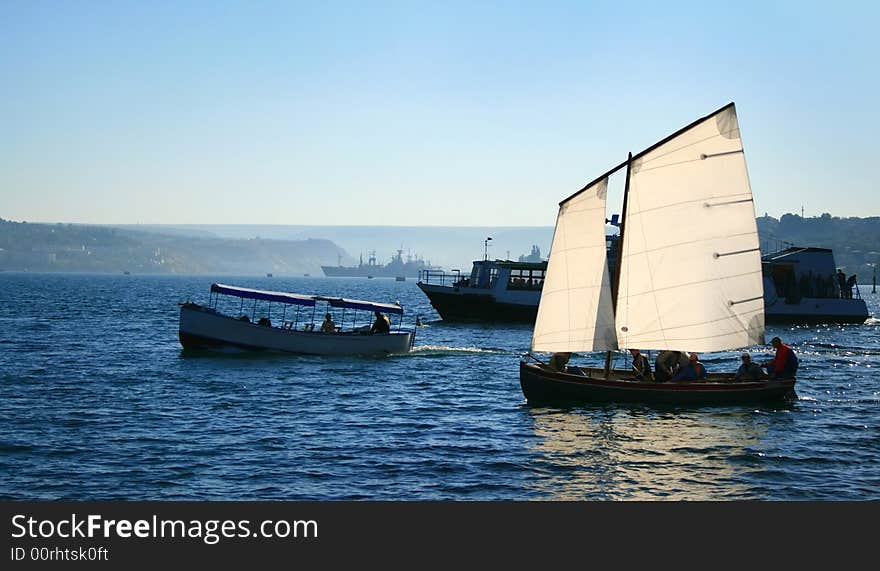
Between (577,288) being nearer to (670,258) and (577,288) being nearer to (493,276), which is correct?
(670,258)

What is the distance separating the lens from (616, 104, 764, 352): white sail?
3544 centimetres

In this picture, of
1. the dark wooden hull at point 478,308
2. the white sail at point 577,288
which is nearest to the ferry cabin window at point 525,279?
the dark wooden hull at point 478,308

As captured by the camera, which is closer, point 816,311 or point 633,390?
point 633,390

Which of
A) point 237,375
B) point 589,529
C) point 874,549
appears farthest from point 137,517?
point 237,375

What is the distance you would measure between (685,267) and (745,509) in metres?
20.1

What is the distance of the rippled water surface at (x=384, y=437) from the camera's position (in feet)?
76.3

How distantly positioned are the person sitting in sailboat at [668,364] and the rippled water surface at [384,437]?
1.49m

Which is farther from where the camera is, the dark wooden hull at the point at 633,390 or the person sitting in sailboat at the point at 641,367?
the person sitting in sailboat at the point at 641,367

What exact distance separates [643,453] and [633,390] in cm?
828

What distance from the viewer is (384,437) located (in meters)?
30.2

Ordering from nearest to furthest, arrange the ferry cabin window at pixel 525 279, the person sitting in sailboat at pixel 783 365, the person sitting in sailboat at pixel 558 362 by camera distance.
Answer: the person sitting in sailboat at pixel 558 362 < the person sitting in sailboat at pixel 783 365 < the ferry cabin window at pixel 525 279

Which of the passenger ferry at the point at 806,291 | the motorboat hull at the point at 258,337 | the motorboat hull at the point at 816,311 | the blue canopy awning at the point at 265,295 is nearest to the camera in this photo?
the blue canopy awning at the point at 265,295

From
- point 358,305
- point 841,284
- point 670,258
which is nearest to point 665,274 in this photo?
point 670,258

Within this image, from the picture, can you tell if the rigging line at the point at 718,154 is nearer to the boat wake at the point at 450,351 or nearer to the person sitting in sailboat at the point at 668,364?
the person sitting in sailboat at the point at 668,364
